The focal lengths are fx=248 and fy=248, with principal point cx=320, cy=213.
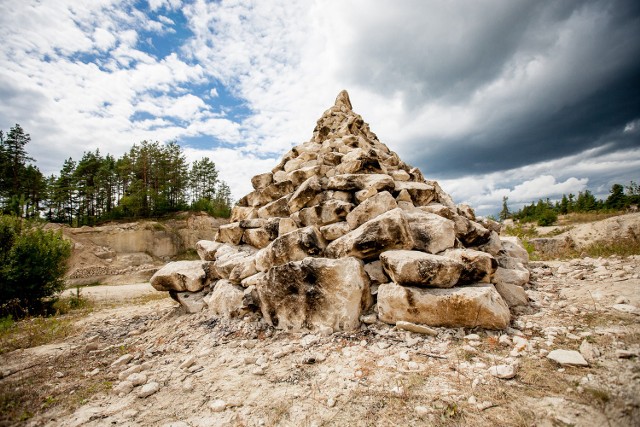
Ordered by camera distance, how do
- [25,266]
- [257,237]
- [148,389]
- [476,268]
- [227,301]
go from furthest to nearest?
[25,266], [257,237], [227,301], [476,268], [148,389]

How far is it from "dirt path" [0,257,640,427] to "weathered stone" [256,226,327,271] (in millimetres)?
1921

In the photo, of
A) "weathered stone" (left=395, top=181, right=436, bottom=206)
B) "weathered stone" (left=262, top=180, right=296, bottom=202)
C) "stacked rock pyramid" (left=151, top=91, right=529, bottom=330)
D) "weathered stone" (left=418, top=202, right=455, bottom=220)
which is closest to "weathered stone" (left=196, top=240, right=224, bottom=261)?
"stacked rock pyramid" (left=151, top=91, right=529, bottom=330)

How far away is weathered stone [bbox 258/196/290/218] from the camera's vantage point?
10148 millimetres

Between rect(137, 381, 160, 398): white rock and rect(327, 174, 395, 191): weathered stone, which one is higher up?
rect(327, 174, 395, 191): weathered stone

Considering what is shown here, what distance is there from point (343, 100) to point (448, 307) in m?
14.7

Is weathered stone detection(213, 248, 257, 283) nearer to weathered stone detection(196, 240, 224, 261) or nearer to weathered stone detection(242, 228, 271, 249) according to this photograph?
weathered stone detection(242, 228, 271, 249)

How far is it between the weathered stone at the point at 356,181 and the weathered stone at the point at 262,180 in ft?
13.3

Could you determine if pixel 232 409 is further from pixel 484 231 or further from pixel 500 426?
pixel 484 231

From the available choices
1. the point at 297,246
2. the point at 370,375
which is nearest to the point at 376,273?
the point at 297,246

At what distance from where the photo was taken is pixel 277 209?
33.8 ft

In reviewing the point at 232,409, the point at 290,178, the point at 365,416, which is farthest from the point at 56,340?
the point at 365,416

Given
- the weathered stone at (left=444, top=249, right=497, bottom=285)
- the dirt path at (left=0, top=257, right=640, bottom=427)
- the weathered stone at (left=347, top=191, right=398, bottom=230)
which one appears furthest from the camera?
the weathered stone at (left=347, top=191, right=398, bottom=230)

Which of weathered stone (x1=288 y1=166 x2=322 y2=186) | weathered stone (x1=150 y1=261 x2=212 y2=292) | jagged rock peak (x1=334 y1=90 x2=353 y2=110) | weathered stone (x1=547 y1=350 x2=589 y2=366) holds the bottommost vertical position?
weathered stone (x1=547 y1=350 x2=589 y2=366)

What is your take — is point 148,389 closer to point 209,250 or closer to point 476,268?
point 209,250
